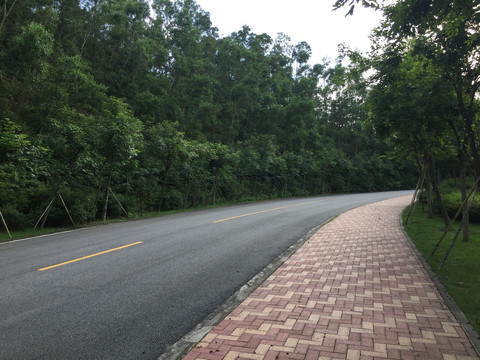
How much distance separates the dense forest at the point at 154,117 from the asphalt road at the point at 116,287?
3850 millimetres

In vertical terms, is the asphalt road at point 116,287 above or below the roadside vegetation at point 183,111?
below

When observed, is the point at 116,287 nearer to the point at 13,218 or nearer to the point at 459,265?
the point at 459,265

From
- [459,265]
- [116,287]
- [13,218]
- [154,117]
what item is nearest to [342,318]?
[116,287]

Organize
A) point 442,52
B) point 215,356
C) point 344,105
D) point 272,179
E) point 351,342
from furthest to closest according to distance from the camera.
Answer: point 344,105 → point 272,179 → point 442,52 → point 351,342 → point 215,356

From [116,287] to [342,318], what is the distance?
338cm

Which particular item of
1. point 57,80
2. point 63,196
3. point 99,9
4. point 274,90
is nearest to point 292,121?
point 274,90

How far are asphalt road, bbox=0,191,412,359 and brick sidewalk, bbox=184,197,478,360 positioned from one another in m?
0.61

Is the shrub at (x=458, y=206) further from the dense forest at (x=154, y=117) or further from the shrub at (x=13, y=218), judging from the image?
the shrub at (x=13, y=218)

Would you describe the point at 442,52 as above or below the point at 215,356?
above

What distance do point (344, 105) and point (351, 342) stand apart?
190 feet

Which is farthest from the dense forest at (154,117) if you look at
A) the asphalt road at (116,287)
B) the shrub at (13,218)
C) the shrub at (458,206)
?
the asphalt road at (116,287)

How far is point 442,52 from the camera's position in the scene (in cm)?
697

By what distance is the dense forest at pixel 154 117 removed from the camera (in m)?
11.5

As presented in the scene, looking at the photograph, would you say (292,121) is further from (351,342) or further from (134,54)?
(351,342)
